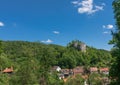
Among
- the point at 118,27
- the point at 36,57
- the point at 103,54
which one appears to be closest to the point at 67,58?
the point at 103,54

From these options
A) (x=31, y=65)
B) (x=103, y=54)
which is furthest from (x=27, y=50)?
(x=103, y=54)

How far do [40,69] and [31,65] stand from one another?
2.85 metres

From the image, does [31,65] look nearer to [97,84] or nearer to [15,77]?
[15,77]

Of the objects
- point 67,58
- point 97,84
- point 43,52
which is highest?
point 67,58

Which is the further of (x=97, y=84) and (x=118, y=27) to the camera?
(x=97, y=84)

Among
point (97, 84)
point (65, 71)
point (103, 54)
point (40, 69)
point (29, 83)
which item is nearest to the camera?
point (29, 83)

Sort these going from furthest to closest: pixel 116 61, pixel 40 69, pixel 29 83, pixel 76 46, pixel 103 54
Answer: pixel 76 46
pixel 103 54
pixel 40 69
pixel 29 83
pixel 116 61

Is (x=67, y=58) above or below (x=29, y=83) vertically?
above

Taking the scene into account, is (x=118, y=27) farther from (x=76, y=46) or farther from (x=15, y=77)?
(x=76, y=46)

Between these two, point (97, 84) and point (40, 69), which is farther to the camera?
point (97, 84)

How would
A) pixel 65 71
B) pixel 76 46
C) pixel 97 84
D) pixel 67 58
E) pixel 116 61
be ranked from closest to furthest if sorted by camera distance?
pixel 116 61 < pixel 97 84 < pixel 65 71 < pixel 67 58 < pixel 76 46

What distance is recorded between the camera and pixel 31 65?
110 feet

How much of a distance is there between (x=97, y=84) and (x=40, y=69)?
28.8 meters

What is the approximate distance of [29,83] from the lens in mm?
33094
